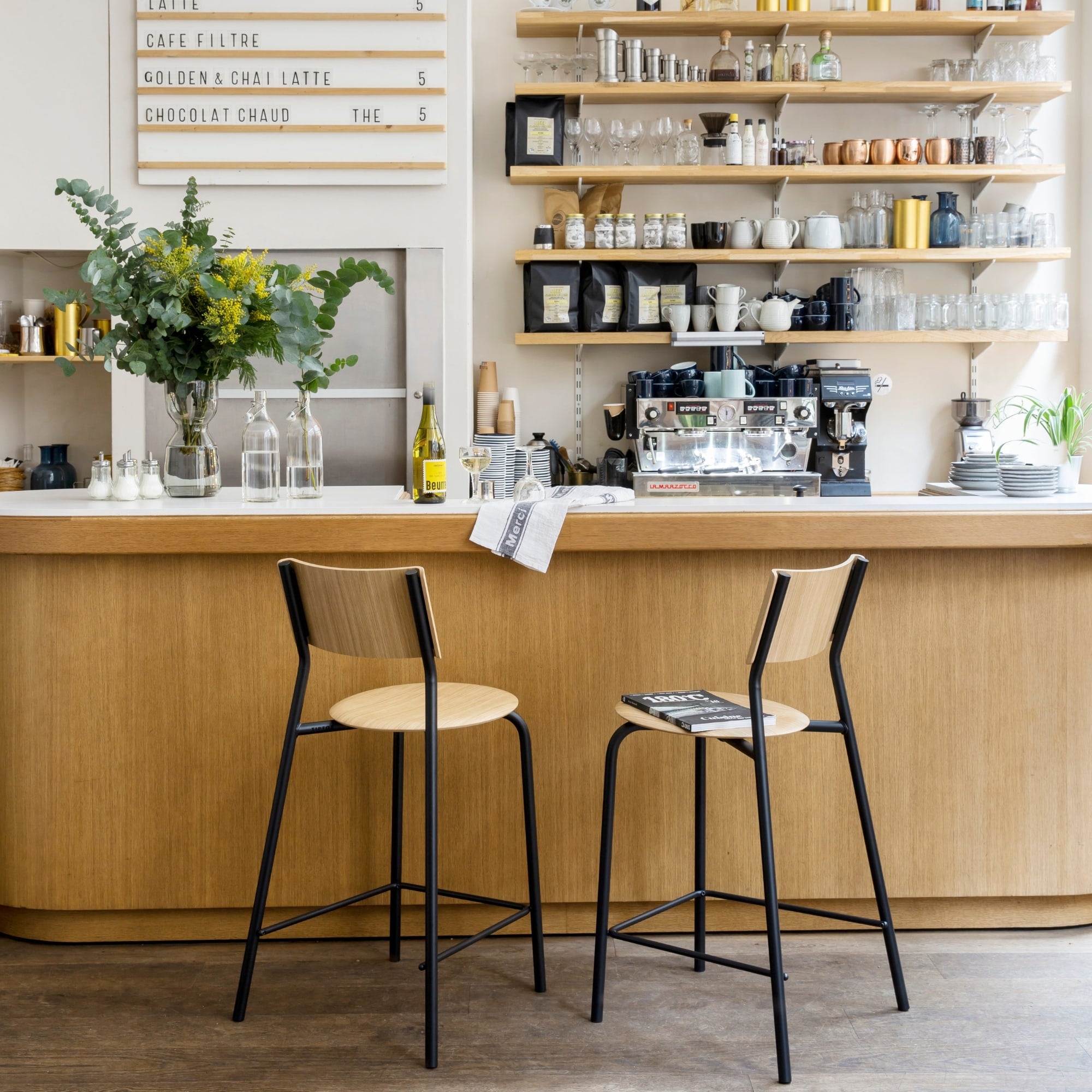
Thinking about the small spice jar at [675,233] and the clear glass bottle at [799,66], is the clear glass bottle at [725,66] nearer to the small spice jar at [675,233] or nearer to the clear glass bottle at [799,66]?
the clear glass bottle at [799,66]

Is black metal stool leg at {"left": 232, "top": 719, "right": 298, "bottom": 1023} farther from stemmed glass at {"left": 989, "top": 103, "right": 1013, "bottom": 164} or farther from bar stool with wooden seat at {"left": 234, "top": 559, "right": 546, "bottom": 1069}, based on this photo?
stemmed glass at {"left": 989, "top": 103, "right": 1013, "bottom": 164}

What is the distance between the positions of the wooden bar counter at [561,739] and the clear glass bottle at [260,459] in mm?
98

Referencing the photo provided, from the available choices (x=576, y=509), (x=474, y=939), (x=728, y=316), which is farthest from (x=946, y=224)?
(x=474, y=939)

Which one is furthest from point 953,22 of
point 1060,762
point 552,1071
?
point 552,1071

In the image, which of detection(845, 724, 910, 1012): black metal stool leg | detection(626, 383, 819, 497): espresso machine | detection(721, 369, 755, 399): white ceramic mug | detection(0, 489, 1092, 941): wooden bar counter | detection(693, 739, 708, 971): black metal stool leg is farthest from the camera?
detection(721, 369, 755, 399): white ceramic mug

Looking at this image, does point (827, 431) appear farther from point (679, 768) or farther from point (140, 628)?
point (140, 628)

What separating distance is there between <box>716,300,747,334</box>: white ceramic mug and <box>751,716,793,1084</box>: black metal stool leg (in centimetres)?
262

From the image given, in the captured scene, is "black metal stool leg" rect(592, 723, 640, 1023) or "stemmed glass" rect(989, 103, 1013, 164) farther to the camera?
"stemmed glass" rect(989, 103, 1013, 164)

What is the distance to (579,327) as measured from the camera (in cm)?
443

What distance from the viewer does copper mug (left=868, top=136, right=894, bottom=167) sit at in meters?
4.27

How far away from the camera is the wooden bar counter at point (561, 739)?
2420 mm

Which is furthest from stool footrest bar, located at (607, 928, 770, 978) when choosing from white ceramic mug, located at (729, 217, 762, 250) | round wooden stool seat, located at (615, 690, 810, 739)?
white ceramic mug, located at (729, 217, 762, 250)

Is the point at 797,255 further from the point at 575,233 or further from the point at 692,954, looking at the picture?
the point at 692,954

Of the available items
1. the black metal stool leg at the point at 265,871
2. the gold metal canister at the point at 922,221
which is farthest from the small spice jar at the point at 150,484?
the gold metal canister at the point at 922,221
